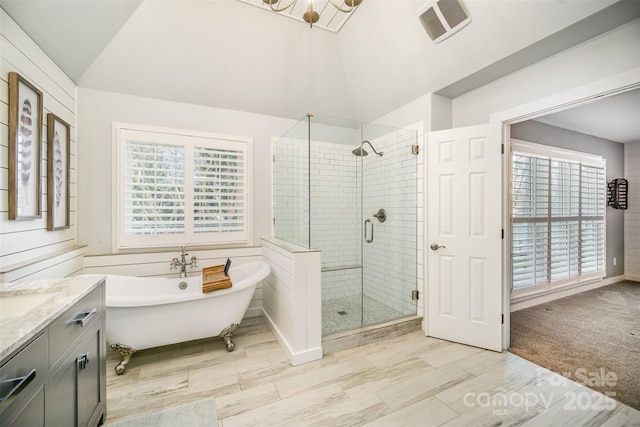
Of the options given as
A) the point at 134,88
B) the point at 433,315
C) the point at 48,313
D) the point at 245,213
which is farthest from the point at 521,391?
the point at 134,88

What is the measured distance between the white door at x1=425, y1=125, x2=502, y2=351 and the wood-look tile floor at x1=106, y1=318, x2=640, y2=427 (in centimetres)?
25

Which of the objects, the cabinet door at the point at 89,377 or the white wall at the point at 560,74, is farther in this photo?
the white wall at the point at 560,74

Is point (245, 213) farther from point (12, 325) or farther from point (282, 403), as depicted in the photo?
point (12, 325)

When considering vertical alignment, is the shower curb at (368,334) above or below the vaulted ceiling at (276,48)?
below

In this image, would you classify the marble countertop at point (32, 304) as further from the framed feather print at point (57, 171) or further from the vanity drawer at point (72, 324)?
the framed feather print at point (57, 171)

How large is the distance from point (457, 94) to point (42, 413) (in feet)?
11.9

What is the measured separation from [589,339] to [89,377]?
13.6 ft

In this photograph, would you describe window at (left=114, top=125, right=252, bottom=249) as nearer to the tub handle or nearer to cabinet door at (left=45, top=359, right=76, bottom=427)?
the tub handle

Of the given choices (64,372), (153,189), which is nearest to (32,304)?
(64,372)

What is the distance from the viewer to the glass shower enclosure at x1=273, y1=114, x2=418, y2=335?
2.91m

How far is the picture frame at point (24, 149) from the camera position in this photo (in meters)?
1.66

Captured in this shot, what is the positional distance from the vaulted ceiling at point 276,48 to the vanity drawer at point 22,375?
6.77 ft

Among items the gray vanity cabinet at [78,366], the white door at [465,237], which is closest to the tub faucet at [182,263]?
the gray vanity cabinet at [78,366]

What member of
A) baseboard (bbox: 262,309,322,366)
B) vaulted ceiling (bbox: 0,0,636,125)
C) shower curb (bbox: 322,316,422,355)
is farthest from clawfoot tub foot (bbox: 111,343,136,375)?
vaulted ceiling (bbox: 0,0,636,125)
